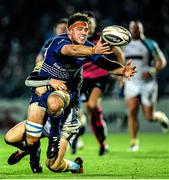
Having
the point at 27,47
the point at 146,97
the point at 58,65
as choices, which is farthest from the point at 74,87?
the point at 27,47

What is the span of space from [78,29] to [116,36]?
2.08 ft

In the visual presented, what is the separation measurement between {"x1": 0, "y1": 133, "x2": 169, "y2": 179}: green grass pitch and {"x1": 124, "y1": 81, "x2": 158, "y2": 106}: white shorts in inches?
36.8

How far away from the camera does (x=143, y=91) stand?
18.0 meters

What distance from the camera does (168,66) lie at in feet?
83.1

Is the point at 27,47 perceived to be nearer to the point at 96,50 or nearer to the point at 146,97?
the point at 146,97

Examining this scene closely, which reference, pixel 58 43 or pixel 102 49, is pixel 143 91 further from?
pixel 102 49

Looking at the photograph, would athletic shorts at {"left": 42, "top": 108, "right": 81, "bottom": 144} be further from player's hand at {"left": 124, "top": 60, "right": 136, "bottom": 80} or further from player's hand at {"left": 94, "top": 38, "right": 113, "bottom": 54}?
player's hand at {"left": 94, "top": 38, "right": 113, "bottom": 54}

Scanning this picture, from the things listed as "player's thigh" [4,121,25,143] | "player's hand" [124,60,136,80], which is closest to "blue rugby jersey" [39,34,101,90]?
"player's hand" [124,60,136,80]

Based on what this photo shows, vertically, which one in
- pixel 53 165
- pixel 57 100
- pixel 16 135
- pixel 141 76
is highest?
pixel 141 76

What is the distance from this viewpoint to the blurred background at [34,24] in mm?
25672

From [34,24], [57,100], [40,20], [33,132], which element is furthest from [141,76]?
[40,20]

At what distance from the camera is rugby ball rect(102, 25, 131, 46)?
1033 centimetres

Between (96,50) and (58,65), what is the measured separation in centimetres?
90

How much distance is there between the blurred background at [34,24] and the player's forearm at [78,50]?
14.8 m
